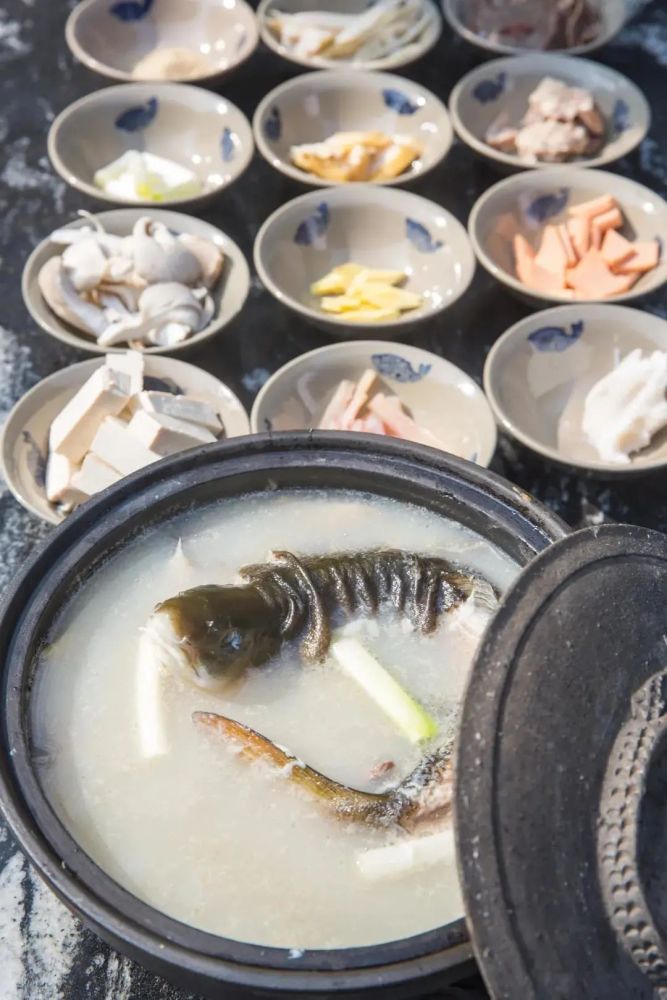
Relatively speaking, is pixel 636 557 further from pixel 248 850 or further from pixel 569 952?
pixel 248 850

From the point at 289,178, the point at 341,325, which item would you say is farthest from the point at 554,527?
the point at 289,178

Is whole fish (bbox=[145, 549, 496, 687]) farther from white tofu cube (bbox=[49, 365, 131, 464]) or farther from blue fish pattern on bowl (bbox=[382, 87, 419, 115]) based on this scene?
blue fish pattern on bowl (bbox=[382, 87, 419, 115])

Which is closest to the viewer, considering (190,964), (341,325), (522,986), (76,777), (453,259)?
(522,986)

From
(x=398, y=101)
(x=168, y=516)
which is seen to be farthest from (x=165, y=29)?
(x=168, y=516)

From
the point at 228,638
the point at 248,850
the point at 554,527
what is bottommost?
the point at 248,850

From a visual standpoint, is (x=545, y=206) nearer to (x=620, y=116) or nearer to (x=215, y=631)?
(x=620, y=116)

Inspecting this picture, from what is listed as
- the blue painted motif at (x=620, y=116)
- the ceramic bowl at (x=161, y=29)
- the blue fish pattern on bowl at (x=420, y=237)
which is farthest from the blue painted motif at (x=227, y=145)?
the blue painted motif at (x=620, y=116)

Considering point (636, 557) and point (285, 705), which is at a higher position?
point (636, 557)
